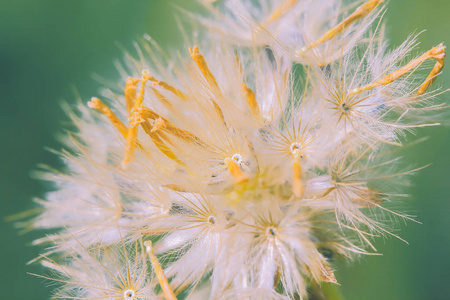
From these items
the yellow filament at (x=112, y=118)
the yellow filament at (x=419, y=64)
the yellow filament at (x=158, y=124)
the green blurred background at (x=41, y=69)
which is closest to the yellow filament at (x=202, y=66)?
the yellow filament at (x=158, y=124)

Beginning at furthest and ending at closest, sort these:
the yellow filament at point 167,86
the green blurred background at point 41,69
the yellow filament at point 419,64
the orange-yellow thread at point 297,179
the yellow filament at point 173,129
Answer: the green blurred background at point 41,69, the yellow filament at point 167,86, the yellow filament at point 173,129, the yellow filament at point 419,64, the orange-yellow thread at point 297,179

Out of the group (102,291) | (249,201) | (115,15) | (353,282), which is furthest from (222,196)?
(115,15)

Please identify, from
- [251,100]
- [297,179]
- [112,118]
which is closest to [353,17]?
[251,100]

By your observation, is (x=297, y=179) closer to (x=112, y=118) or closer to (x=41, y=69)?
(x=112, y=118)

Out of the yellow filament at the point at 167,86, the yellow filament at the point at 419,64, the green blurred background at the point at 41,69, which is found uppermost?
the green blurred background at the point at 41,69

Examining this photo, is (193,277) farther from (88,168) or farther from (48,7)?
(48,7)

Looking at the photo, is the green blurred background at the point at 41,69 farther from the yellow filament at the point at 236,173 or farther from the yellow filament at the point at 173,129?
the yellow filament at the point at 236,173

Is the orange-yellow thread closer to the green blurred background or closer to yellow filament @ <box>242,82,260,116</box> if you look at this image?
yellow filament @ <box>242,82,260,116</box>
